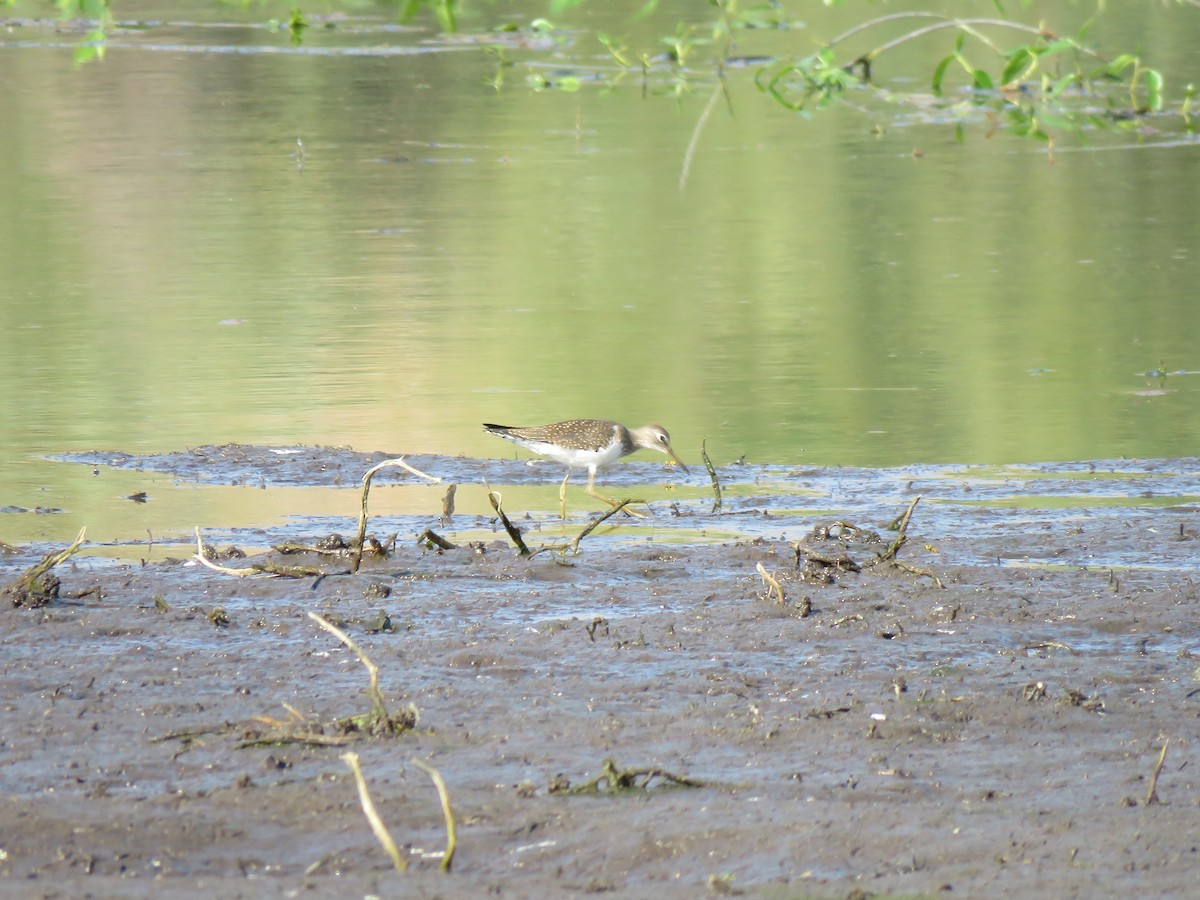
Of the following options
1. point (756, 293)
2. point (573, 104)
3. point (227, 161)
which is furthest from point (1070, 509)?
point (573, 104)

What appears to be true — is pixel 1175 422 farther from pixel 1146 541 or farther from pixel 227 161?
pixel 227 161

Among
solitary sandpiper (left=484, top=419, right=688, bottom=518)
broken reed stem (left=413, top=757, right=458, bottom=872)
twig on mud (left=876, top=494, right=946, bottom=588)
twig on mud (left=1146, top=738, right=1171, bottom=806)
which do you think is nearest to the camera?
broken reed stem (left=413, top=757, right=458, bottom=872)

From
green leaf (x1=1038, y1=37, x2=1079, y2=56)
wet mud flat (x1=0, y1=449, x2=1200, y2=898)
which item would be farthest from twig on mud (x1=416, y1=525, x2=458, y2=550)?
green leaf (x1=1038, y1=37, x2=1079, y2=56)

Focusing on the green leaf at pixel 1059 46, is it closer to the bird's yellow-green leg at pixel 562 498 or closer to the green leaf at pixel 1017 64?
the green leaf at pixel 1017 64

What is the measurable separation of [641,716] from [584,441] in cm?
325

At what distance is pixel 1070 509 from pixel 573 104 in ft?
53.7

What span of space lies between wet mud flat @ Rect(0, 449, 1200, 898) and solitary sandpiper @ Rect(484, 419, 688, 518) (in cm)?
83

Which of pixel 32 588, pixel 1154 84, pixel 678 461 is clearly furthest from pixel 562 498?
pixel 1154 84

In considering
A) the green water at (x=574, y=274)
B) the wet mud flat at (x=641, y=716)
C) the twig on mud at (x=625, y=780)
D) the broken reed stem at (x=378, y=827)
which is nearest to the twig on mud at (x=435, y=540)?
the wet mud flat at (x=641, y=716)

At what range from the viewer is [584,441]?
8.69m

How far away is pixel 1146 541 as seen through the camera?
7.64m

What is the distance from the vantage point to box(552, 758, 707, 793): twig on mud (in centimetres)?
486

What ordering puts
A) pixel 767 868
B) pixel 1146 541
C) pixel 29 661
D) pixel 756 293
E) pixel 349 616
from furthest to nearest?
pixel 756 293, pixel 1146 541, pixel 349 616, pixel 29 661, pixel 767 868

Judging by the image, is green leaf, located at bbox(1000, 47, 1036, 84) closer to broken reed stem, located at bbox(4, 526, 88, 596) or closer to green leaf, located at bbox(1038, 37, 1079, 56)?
green leaf, located at bbox(1038, 37, 1079, 56)
